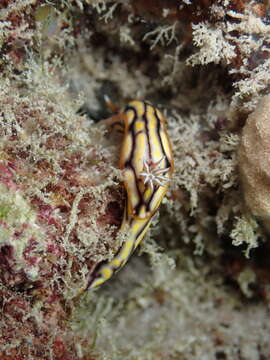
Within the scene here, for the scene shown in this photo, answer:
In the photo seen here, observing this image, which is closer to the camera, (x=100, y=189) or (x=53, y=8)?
(x=100, y=189)

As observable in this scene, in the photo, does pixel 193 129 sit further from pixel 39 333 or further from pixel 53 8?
pixel 39 333

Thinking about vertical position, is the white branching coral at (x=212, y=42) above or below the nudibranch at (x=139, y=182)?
above

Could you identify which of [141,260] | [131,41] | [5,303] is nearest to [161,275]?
[141,260]

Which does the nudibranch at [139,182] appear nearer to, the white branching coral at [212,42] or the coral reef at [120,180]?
the coral reef at [120,180]

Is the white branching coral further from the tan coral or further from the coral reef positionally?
the tan coral

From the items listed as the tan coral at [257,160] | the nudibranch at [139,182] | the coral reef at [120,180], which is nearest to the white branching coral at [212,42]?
the coral reef at [120,180]

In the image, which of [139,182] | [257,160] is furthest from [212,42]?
[139,182]

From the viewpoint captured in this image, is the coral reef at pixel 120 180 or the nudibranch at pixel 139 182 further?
the nudibranch at pixel 139 182
